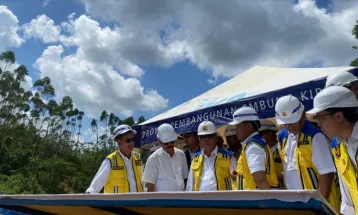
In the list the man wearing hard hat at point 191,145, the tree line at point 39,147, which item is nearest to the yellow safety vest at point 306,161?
the man wearing hard hat at point 191,145

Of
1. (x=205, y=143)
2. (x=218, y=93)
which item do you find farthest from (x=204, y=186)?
(x=218, y=93)

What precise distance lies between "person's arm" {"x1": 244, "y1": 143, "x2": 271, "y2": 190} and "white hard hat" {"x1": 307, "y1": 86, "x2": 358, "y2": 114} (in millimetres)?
985

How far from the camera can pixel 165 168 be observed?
473cm

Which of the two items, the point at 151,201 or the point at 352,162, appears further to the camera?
the point at 352,162

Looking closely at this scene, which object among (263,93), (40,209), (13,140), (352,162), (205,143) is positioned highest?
(13,140)

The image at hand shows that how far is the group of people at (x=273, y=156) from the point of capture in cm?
219

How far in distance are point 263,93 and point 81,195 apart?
3483 millimetres

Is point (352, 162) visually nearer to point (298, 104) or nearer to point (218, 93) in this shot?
point (298, 104)

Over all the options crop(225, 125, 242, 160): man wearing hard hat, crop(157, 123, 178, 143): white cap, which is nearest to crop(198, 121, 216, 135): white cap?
crop(225, 125, 242, 160): man wearing hard hat

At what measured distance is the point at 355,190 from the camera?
214 cm

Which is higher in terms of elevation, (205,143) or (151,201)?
(205,143)

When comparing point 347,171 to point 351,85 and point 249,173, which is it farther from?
point 351,85

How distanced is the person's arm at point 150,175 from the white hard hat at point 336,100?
274 centimetres

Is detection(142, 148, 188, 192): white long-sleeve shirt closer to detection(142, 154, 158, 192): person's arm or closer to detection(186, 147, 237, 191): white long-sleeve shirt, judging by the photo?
detection(142, 154, 158, 192): person's arm
